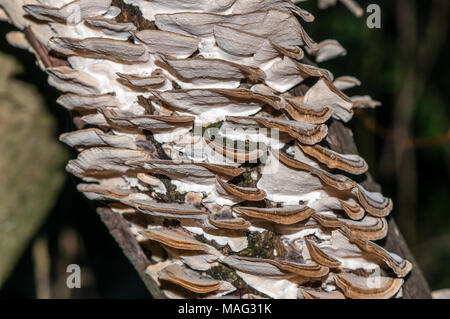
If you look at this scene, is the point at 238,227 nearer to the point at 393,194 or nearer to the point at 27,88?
the point at 27,88

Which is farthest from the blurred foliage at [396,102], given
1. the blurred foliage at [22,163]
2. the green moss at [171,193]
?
the green moss at [171,193]

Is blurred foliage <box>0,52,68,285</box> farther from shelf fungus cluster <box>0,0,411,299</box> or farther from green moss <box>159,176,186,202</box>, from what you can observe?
green moss <box>159,176,186,202</box>

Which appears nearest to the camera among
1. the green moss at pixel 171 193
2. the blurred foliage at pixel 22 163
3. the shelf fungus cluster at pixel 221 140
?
the shelf fungus cluster at pixel 221 140

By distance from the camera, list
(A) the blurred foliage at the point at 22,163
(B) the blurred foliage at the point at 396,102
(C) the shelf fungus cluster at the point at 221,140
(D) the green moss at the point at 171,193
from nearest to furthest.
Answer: (C) the shelf fungus cluster at the point at 221,140 < (D) the green moss at the point at 171,193 < (A) the blurred foliage at the point at 22,163 < (B) the blurred foliage at the point at 396,102

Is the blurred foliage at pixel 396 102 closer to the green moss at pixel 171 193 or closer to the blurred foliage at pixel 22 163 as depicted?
A: the blurred foliage at pixel 22 163

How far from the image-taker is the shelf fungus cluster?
3.28 ft

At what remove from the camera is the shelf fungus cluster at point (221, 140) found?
100 centimetres

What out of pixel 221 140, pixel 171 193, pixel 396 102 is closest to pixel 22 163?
pixel 171 193

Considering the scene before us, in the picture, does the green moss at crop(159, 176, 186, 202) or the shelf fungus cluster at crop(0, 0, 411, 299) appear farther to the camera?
the green moss at crop(159, 176, 186, 202)

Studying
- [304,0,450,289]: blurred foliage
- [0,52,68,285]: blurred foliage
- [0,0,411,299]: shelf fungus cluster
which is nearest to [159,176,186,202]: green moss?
[0,0,411,299]: shelf fungus cluster

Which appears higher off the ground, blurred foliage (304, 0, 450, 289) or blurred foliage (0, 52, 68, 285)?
blurred foliage (0, 52, 68, 285)

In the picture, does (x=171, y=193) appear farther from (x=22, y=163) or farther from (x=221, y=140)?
(x=22, y=163)

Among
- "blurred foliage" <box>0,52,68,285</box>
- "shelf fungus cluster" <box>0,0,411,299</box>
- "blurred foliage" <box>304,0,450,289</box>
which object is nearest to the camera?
"shelf fungus cluster" <box>0,0,411,299</box>

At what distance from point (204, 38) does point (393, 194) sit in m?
4.87
